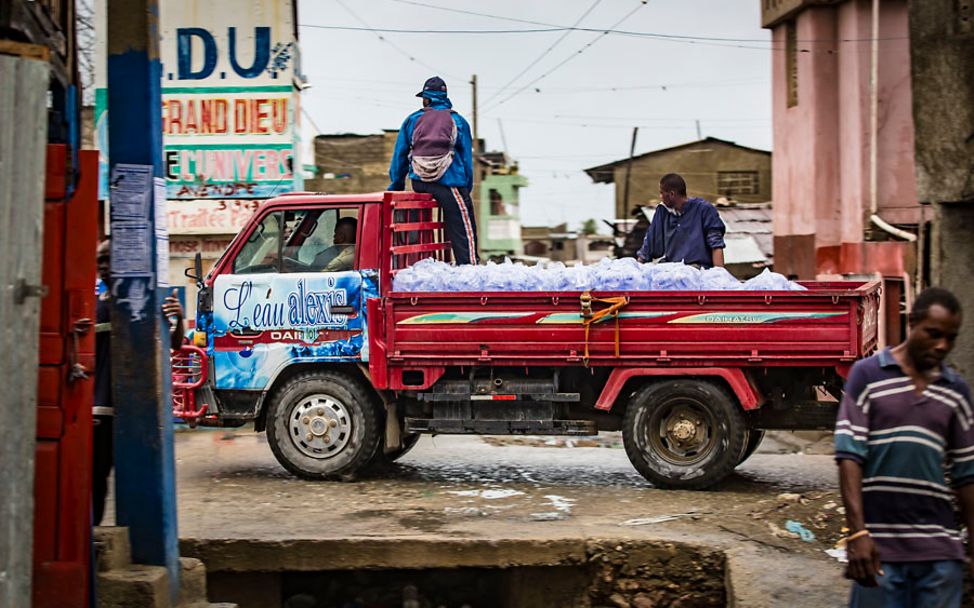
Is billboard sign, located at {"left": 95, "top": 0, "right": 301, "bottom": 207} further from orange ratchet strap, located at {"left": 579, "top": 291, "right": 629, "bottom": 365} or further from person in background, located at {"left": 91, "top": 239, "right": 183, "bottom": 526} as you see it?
Answer: person in background, located at {"left": 91, "top": 239, "right": 183, "bottom": 526}

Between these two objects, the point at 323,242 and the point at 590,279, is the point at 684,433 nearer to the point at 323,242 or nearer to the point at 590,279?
the point at 590,279

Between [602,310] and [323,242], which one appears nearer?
[602,310]

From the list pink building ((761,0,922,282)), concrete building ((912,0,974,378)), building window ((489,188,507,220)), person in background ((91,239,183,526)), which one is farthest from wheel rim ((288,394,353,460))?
building window ((489,188,507,220))

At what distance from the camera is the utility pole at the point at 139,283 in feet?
18.5

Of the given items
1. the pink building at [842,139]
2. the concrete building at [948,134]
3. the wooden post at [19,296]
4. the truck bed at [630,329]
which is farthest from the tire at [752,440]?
the pink building at [842,139]

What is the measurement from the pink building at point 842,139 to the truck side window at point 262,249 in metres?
9.58

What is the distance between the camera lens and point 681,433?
8656 millimetres

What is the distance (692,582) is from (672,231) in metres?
3.15

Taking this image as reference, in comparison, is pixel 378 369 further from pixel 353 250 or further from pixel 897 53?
pixel 897 53

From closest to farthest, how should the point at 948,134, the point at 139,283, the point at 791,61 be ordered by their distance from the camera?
the point at 139,283
the point at 948,134
the point at 791,61

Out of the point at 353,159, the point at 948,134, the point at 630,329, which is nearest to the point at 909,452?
the point at 948,134

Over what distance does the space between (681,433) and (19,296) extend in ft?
17.6

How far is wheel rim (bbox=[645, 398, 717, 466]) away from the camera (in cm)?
862

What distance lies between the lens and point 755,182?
4144cm
